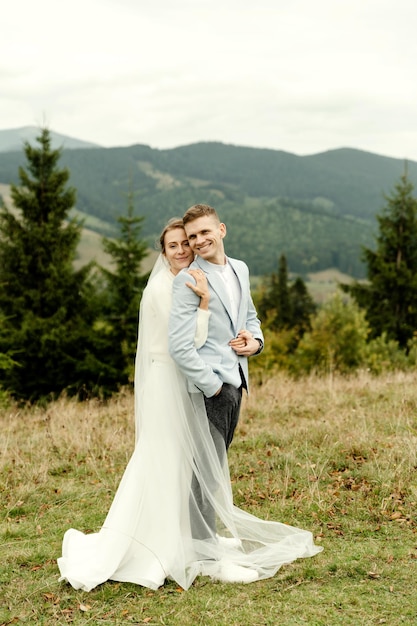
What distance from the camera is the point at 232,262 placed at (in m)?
4.72

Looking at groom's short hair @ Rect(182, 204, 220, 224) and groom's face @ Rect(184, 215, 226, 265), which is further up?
groom's short hair @ Rect(182, 204, 220, 224)

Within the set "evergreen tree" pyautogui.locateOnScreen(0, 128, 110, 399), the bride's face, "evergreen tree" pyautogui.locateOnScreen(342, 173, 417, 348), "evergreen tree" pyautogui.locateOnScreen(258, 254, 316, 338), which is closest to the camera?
→ the bride's face

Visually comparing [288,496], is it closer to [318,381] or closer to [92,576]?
[92,576]

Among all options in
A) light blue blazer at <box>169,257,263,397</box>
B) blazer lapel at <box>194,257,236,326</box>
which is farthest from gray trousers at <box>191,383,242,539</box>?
blazer lapel at <box>194,257,236,326</box>

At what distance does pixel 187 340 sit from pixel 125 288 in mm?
21309

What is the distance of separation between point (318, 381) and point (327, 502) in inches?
242

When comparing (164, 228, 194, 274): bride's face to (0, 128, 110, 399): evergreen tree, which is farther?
(0, 128, 110, 399): evergreen tree

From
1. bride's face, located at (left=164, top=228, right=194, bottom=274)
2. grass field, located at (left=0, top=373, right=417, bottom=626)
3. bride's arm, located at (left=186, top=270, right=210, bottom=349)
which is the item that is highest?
bride's face, located at (left=164, top=228, right=194, bottom=274)

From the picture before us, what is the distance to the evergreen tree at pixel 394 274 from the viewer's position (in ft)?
112

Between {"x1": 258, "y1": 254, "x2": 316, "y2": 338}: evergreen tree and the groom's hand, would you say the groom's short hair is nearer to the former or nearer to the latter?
the groom's hand

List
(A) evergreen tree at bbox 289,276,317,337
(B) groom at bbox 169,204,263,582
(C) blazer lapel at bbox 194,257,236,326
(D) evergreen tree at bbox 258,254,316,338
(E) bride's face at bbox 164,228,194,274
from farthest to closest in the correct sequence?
(A) evergreen tree at bbox 289,276,317,337, (D) evergreen tree at bbox 258,254,316,338, (E) bride's face at bbox 164,228,194,274, (C) blazer lapel at bbox 194,257,236,326, (B) groom at bbox 169,204,263,582

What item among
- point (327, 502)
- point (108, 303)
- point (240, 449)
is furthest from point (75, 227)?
point (327, 502)

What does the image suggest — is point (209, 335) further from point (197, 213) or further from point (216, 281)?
point (197, 213)

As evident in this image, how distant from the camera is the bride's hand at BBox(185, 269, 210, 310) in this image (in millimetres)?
4234
